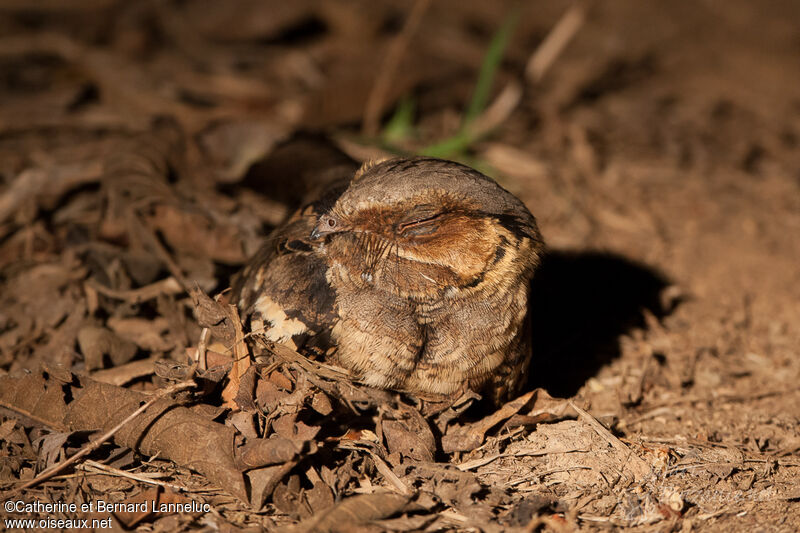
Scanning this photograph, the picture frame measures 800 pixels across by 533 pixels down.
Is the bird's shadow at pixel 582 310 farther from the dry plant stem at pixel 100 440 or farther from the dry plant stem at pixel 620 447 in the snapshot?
the dry plant stem at pixel 100 440

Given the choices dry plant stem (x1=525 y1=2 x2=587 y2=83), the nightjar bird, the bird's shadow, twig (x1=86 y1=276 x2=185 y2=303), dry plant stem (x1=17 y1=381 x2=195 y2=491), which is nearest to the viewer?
dry plant stem (x1=17 y1=381 x2=195 y2=491)

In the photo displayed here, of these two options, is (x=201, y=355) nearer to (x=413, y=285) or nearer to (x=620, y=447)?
(x=413, y=285)

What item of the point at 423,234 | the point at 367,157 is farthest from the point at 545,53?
the point at 423,234

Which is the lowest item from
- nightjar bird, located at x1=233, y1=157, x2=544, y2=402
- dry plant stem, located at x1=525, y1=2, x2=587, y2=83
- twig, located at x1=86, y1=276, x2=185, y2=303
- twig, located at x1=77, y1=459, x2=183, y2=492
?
twig, located at x1=77, y1=459, x2=183, y2=492

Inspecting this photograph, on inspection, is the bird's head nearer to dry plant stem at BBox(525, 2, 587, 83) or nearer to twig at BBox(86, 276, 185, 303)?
twig at BBox(86, 276, 185, 303)

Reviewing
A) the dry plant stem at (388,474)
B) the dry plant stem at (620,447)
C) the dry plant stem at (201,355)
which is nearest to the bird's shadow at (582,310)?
the dry plant stem at (620,447)

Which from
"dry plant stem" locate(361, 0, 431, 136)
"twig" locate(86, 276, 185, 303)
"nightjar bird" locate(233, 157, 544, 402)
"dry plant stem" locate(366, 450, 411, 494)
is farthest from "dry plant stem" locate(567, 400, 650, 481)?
"dry plant stem" locate(361, 0, 431, 136)

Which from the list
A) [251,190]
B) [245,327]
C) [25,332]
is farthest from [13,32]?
[245,327]
